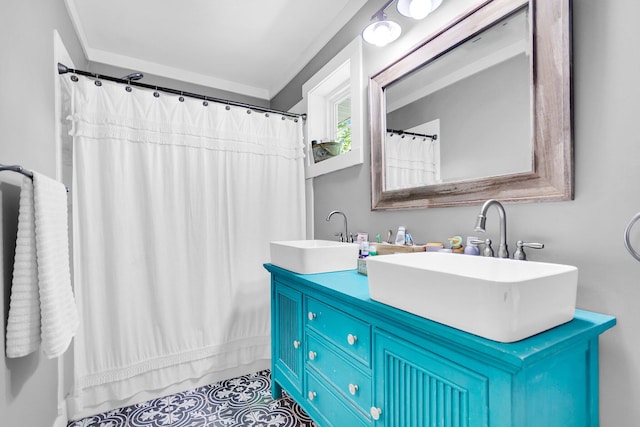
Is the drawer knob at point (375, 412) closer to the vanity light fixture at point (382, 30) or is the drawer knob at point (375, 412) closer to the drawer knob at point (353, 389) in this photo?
the drawer knob at point (353, 389)

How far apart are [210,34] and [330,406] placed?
2383 mm

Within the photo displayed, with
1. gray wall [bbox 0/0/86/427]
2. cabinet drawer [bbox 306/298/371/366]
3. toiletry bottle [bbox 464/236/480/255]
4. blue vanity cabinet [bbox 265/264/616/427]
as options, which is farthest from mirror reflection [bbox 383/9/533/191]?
gray wall [bbox 0/0/86/427]

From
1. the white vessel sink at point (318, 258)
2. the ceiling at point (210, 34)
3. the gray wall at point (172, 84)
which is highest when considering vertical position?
the ceiling at point (210, 34)

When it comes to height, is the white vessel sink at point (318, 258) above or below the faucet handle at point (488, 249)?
below

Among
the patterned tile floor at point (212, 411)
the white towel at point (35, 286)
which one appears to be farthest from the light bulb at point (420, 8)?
the patterned tile floor at point (212, 411)

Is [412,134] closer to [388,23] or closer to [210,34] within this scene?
[388,23]

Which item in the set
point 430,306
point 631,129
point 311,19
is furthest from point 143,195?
point 631,129

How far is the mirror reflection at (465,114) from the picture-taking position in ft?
3.65

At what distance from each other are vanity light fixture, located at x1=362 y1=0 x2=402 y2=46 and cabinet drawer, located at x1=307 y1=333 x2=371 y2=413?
150 cm

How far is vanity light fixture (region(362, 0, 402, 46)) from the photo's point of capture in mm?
1536

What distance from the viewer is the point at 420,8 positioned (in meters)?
1.37

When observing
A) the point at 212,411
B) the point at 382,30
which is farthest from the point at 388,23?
the point at 212,411

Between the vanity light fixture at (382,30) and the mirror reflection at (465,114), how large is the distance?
21 cm

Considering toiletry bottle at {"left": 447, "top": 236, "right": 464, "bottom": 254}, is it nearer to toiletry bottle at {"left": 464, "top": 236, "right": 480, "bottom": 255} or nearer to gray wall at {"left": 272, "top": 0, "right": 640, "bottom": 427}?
toiletry bottle at {"left": 464, "top": 236, "right": 480, "bottom": 255}
